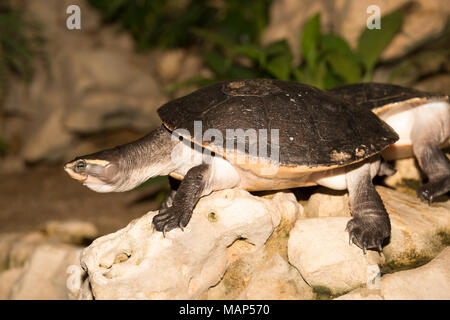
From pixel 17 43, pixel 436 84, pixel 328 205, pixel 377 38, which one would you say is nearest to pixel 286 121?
pixel 328 205

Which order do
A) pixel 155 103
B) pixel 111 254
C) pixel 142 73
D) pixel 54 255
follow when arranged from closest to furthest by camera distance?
pixel 111 254 < pixel 54 255 < pixel 155 103 < pixel 142 73

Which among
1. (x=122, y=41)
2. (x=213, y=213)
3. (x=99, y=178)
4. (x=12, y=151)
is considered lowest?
(x=12, y=151)

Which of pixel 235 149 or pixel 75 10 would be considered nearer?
pixel 235 149

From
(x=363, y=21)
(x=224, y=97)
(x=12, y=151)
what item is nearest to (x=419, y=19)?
(x=363, y=21)

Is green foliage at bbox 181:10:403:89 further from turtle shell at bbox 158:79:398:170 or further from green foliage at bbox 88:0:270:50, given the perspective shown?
green foliage at bbox 88:0:270:50

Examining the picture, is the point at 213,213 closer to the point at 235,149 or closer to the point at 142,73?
the point at 235,149

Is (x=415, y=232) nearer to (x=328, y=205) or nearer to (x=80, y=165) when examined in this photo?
(x=328, y=205)
